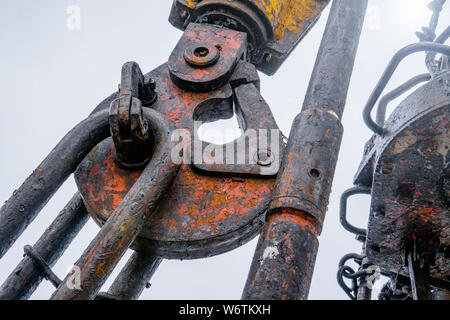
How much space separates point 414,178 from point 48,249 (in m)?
1.69

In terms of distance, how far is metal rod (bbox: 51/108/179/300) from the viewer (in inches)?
51.0

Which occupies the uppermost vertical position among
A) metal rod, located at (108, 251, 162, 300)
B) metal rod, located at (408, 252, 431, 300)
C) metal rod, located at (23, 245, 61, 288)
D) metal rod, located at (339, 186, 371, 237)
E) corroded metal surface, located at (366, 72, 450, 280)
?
metal rod, located at (339, 186, 371, 237)

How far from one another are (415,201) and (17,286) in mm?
1841

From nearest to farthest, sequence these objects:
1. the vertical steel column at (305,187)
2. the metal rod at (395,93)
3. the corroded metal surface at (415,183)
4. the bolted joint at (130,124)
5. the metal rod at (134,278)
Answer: the vertical steel column at (305,187), the bolted joint at (130,124), the metal rod at (134,278), the corroded metal surface at (415,183), the metal rod at (395,93)

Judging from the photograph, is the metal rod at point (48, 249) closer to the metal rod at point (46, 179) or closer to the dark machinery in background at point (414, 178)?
the metal rod at point (46, 179)

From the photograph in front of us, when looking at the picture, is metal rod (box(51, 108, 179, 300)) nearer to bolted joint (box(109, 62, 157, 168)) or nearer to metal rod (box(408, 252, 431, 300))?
bolted joint (box(109, 62, 157, 168))

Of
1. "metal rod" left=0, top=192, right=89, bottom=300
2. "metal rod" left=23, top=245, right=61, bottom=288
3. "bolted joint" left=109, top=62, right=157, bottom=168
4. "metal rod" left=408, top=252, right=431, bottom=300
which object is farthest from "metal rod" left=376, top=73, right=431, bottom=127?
"metal rod" left=23, top=245, right=61, bottom=288

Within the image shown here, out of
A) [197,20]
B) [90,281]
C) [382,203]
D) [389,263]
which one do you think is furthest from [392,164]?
[90,281]

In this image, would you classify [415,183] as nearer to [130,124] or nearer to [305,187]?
[305,187]

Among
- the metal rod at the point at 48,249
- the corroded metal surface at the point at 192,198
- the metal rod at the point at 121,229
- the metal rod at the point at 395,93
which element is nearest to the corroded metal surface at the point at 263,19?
the corroded metal surface at the point at 192,198

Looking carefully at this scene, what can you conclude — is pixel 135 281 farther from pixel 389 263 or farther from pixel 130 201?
pixel 389 263

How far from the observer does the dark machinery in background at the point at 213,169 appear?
4.52 ft

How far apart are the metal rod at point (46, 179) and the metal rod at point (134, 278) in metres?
0.45

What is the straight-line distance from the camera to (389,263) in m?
2.75
